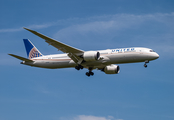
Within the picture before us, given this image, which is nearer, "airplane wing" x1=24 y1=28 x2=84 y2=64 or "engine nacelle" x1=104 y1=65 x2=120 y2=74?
"airplane wing" x1=24 y1=28 x2=84 y2=64

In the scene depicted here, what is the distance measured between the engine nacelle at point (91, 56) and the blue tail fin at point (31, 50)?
11334 millimetres

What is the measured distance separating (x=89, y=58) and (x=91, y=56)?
1.56ft

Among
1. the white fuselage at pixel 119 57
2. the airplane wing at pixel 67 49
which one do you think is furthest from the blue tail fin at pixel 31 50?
the airplane wing at pixel 67 49

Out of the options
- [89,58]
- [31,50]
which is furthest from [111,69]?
[31,50]

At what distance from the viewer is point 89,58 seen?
44906 millimetres

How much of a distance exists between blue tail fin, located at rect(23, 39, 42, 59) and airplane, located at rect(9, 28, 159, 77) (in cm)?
64

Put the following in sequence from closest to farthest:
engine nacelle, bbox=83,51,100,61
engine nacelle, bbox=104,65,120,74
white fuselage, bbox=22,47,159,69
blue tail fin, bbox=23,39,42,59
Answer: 1. white fuselage, bbox=22,47,159,69
2. engine nacelle, bbox=83,51,100,61
3. engine nacelle, bbox=104,65,120,74
4. blue tail fin, bbox=23,39,42,59

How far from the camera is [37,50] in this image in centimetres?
5400

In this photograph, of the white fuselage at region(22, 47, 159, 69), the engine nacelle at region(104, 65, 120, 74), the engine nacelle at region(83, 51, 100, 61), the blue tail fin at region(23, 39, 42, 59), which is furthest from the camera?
the blue tail fin at region(23, 39, 42, 59)

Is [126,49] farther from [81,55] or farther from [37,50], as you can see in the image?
[37,50]

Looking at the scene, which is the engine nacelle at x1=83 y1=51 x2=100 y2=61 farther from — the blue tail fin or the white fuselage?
the blue tail fin

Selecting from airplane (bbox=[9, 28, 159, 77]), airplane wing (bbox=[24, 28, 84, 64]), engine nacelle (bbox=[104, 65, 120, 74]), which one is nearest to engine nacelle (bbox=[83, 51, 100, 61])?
airplane (bbox=[9, 28, 159, 77])

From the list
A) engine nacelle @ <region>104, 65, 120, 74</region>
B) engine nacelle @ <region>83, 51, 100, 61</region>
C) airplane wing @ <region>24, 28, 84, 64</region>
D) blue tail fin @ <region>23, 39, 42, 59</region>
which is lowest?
engine nacelle @ <region>104, 65, 120, 74</region>

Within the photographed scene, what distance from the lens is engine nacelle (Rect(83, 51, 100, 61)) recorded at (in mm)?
44650
